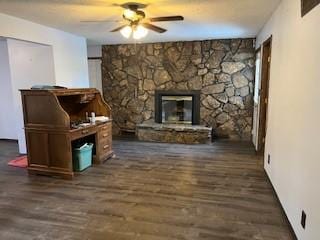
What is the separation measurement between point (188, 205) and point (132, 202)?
2.13ft

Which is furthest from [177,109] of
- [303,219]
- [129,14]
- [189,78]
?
[303,219]

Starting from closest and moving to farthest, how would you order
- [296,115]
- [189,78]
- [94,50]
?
[296,115], [189,78], [94,50]

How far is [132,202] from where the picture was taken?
3.03 meters

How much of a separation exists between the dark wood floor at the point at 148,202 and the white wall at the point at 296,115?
350 millimetres

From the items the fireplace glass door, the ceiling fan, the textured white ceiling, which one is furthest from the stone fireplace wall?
the ceiling fan

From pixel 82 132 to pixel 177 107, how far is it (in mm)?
2984

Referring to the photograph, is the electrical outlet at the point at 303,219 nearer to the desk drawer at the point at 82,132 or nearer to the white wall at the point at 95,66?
the desk drawer at the point at 82,132

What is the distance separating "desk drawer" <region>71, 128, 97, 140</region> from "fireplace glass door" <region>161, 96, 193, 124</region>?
2.54m

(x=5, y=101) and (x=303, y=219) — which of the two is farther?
(x=5, y=101)

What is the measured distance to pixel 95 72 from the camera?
22.2 feet

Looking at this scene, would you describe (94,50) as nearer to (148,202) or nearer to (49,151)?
(49,151)

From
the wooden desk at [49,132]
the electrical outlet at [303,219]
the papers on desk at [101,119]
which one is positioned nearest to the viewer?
the electrical outlet at [303,219]

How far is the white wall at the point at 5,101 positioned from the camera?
5750 mm

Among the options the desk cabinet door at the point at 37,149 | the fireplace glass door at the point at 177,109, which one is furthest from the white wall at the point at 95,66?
the desk cabinet door at the point at 37,149
